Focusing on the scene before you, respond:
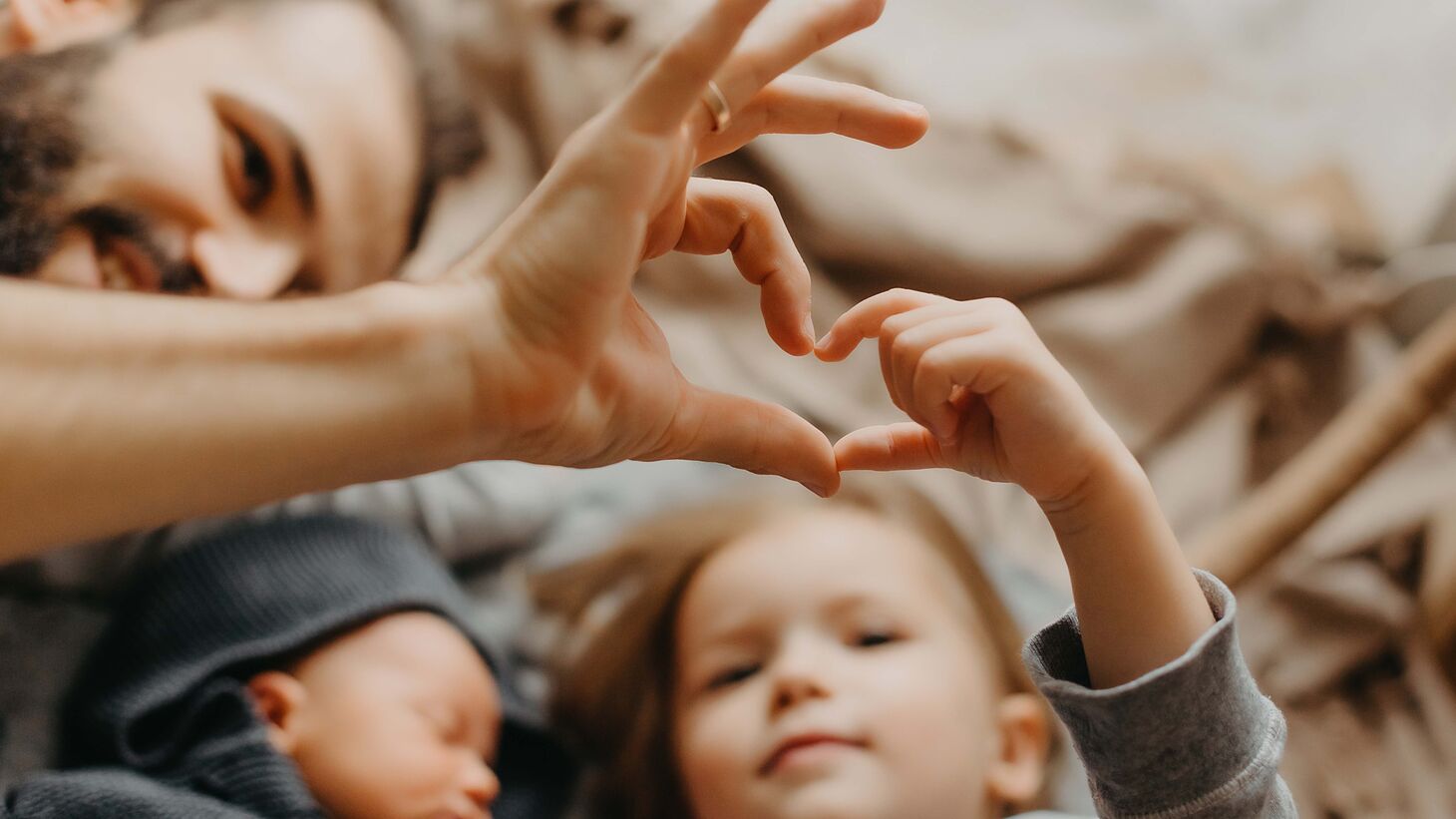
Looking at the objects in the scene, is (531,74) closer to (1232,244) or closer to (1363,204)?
(1232,244)

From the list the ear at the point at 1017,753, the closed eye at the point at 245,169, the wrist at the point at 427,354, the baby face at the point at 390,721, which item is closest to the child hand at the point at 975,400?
the wrist at the point at 427,354

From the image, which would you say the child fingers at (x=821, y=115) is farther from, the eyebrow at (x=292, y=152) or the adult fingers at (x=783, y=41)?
the eyebrow at (x=292, y=152)

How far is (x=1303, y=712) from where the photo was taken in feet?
3.98

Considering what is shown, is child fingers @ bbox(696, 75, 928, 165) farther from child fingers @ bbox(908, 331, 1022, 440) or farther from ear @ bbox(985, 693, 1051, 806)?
ear @ bbox(985, 693, 1051, 806)

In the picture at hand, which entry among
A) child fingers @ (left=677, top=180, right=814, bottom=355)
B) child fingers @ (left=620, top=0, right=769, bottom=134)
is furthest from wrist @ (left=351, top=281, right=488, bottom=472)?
child fingers @ (left=677, top=180, right=814, bottom=355)

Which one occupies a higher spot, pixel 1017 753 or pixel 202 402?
pixel 202 402

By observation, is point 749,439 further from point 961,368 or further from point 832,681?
point 832,681

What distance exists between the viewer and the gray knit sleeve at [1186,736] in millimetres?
679

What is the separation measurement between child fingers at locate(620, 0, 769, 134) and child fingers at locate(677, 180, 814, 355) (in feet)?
0.59

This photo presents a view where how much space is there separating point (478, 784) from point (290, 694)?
19cm

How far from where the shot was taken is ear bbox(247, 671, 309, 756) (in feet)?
3.29

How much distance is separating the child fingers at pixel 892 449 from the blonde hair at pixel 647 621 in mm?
408

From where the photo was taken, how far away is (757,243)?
728 mm

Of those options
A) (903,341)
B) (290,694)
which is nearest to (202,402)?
(903,341)
